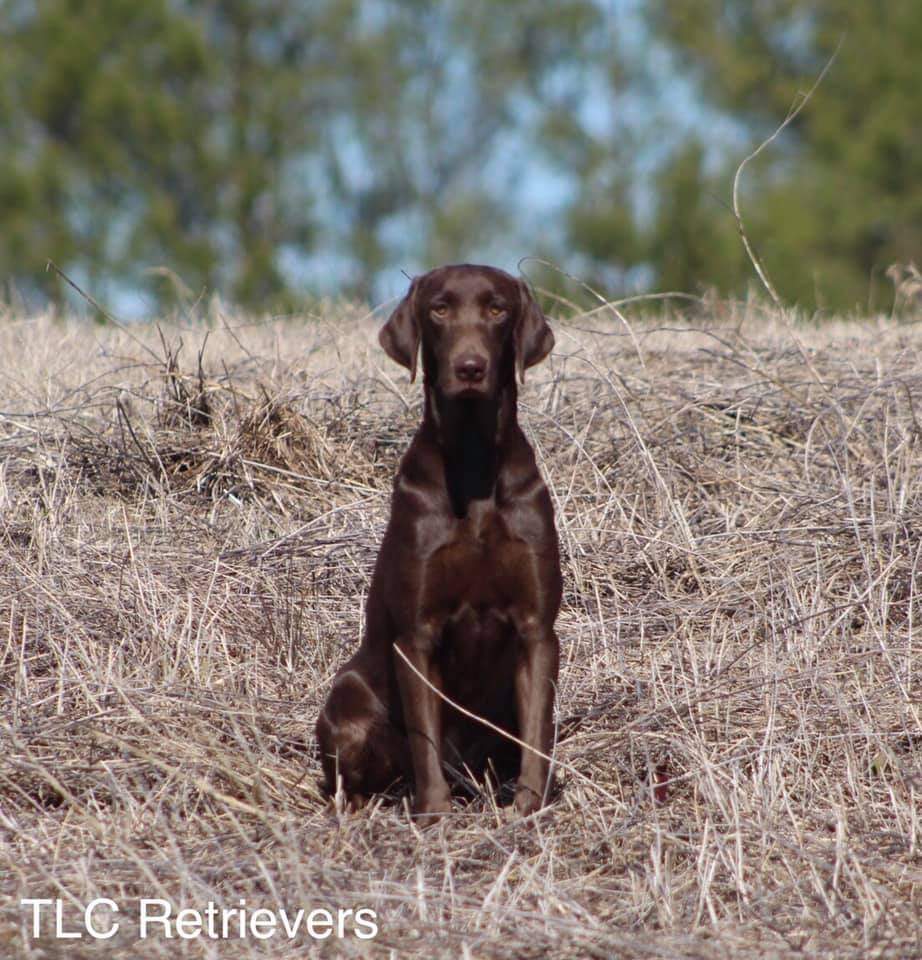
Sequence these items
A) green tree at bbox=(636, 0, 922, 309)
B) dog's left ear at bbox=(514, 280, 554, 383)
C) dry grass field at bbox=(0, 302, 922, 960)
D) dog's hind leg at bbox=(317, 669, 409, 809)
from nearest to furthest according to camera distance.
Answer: dry grass field at bbox=(0, 302, 922, 960) → dog's left ear at bbox=(514, 280, 554, 383) → dog's hind leg at bbox=(317, 669, 409, 809) → green tree at bbox=(636, 0, 922, 309)

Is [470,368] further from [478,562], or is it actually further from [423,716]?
[423,716]

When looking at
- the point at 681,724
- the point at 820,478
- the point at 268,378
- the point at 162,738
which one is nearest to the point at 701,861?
the point at 681,724

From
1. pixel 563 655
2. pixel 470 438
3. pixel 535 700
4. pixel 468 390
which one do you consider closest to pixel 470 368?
pixel 468 390

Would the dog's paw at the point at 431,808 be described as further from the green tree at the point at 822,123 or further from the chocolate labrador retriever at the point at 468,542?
the green tree at the point at 822,123

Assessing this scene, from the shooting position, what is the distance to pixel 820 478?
17.3 feet

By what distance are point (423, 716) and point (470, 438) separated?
72cm

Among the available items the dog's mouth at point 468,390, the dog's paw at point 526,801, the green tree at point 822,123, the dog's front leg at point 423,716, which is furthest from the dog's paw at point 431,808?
the green tree at point 822,123

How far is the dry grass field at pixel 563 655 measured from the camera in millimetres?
3012

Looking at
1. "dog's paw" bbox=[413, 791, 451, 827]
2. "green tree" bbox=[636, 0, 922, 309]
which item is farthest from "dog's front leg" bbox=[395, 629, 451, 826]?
"green tree" bbox=[636, 0, 922, 309]

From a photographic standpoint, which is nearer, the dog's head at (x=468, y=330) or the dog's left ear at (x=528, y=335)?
the dog's head at (x=468, y=330)

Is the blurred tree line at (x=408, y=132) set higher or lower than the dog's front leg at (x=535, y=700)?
higher

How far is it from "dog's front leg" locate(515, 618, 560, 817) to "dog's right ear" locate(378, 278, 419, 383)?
0.76m

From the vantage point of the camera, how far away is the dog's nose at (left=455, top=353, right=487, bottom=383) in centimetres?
352

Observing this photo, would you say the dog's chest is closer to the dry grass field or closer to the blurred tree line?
the dry grass field
